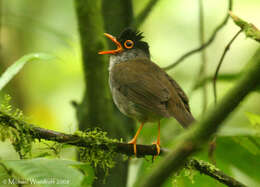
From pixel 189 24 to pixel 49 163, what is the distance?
7448 millimetres

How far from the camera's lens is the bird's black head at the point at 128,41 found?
16.8 feet

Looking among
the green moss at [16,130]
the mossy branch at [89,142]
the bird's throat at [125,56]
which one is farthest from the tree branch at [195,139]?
the bird's throat at [125,56]

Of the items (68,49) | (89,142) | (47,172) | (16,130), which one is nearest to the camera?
(47,172)

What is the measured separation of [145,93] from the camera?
4.13 m

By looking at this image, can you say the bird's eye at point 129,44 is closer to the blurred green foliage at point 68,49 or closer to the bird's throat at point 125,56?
the bird's throat at point 125,56

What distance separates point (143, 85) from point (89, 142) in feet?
5.09

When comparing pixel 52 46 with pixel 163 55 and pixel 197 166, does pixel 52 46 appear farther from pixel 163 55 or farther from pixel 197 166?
pixel 197 166

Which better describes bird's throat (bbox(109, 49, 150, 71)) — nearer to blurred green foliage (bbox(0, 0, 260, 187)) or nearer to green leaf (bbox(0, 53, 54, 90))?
blurred green foliage (bbox(0, 0, 260, 187))

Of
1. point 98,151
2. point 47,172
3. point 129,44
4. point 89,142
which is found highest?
point 129,44

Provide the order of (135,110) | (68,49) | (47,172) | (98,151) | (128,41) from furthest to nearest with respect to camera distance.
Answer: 1. (68,49)
2. (128,41)
3. (135,110)
4. (98,151)
5. (47,172)

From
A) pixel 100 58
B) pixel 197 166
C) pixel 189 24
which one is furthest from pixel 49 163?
pixel 189 24

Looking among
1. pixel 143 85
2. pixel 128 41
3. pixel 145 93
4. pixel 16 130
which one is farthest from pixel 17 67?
pixel 128 41

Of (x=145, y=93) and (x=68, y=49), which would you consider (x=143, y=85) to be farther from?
(x=68, y=49)

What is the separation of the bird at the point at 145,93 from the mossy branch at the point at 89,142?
64 centimetres
